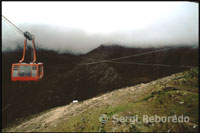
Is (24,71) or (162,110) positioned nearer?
(162,110)

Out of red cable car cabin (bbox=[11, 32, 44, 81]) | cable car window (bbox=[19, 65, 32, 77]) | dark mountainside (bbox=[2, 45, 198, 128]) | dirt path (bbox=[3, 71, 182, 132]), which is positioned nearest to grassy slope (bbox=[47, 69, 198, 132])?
dirt path (bbox=[3, 71, 182, 132])

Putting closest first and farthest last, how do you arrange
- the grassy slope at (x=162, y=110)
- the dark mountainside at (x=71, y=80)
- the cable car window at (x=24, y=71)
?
the grassy slope at (x=162, y=110), the cable car window at (x=24, y=71), the dark mountainside at (x=71, y=80)

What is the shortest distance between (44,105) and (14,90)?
18097 millimetres

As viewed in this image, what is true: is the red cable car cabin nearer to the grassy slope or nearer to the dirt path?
the grassy slope

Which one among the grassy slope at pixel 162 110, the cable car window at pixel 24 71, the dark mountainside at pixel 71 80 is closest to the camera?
the grassy slope at pixel 162 110

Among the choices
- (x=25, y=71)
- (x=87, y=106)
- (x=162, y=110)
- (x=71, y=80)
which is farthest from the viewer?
(x=71, y=80)

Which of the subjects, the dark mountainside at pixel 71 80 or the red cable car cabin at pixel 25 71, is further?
the dark mountainside at pixel 71 80

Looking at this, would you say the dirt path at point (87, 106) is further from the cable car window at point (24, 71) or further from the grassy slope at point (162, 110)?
the cable car window at point (24, 71)

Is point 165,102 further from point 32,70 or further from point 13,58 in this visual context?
point 13,58

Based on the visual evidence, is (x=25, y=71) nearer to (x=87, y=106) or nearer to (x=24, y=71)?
(x=24, y=71)

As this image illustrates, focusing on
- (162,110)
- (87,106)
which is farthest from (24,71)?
A: (162,110)

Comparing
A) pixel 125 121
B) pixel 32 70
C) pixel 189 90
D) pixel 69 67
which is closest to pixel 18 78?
pixel 32 70

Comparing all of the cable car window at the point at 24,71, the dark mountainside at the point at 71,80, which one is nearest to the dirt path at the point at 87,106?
the cable car window at the point at 24,71

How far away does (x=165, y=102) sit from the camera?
262 inches
